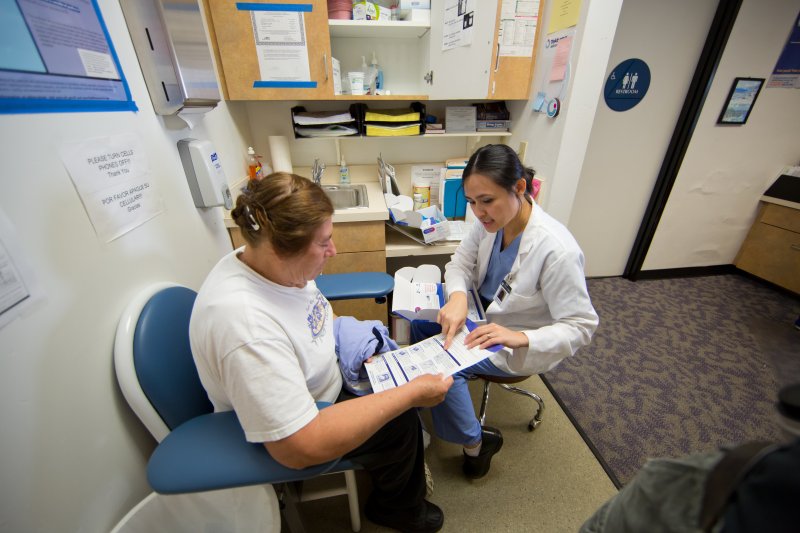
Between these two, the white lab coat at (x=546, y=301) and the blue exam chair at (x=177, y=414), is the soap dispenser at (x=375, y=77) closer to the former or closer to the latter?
the white lab coat at (x=546, y=301)

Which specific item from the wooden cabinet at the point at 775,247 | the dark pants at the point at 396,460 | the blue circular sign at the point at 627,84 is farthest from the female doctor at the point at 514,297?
the wooden cabinet at the point at 775,247

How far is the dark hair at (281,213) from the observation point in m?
0.69

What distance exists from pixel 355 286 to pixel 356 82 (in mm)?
1225

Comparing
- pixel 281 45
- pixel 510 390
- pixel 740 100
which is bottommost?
pixel 510 390

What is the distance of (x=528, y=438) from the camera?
147 centimetres

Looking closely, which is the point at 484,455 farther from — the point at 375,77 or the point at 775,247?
the point at 775,247

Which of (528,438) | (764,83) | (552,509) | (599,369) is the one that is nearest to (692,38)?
(764,83)

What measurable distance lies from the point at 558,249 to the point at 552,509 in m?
1.02

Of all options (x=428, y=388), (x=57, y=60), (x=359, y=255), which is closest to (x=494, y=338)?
(x=428, y=388)

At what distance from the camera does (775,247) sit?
253 cm

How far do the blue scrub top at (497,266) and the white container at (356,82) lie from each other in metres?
1.17

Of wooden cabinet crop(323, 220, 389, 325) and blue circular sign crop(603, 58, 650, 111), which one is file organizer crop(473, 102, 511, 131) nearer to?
blue circular sign crop(603, 58, 650, 111)

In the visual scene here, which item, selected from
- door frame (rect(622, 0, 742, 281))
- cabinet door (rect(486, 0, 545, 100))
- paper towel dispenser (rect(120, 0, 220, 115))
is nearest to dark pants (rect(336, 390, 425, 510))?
paper towel dispenser (rect(120, 0, 220, 115))

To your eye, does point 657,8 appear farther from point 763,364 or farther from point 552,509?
point 552,509
